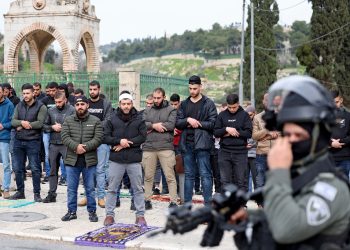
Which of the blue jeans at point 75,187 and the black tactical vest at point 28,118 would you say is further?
the black tactical vest at point 28,118

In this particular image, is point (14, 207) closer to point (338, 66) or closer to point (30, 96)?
point (30, 96)

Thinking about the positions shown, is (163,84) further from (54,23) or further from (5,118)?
(5,118)

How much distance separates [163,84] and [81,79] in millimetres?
2693

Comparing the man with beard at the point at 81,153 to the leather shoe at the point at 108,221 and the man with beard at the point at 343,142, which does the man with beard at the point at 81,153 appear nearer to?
the leather shoe at the point at 108,221

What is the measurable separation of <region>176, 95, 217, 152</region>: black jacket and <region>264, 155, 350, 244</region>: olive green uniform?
6.27 m

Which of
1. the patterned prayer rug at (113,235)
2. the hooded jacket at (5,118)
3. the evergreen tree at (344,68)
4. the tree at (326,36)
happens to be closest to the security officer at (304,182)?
the patterned prayer rug at (113,235)

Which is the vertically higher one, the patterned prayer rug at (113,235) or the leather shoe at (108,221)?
the leather shoe at (108,221)

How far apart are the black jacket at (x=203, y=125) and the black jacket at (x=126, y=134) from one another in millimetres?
709

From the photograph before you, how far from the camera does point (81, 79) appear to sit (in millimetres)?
17906

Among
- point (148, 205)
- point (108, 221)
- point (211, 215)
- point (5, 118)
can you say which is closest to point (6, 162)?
point (5, 118)

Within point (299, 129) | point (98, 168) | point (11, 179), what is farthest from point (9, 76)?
point (299, 129)

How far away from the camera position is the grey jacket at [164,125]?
9.31 meters

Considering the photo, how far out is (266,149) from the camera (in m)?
9.29

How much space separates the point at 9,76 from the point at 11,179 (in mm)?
8044
